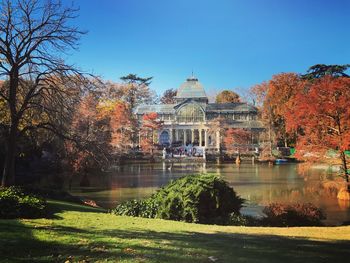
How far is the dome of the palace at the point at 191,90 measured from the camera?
237 feet

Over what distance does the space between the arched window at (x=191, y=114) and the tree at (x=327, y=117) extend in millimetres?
46598

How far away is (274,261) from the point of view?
554cm

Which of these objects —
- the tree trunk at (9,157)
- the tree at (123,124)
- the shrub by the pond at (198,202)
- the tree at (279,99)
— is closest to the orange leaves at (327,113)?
the shrub by the pond at (198,202)

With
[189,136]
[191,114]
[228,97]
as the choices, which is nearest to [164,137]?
[189,136]

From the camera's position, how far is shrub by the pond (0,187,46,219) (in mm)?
9023

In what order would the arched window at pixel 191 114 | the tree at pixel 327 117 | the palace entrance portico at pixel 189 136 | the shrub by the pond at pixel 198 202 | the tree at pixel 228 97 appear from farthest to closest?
the tree at pixel 228 97 → the arched window at pixel 191 114 → the palace entrance portico at pixel 189 136 → the tree at pixel 327 117 → the shrub by the pond at pixel 198 202

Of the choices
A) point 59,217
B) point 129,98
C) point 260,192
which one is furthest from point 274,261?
point 129,98

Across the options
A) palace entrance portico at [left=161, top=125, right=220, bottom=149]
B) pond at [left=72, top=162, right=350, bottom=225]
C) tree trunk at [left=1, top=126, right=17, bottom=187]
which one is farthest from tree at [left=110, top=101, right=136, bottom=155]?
tree trunk at [left=1, top=126, right=17, bottom=187]

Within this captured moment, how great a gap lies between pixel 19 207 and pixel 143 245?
4679 mm

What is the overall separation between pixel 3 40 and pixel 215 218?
9.46m

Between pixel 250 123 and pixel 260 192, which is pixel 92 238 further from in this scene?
pixel 250 123

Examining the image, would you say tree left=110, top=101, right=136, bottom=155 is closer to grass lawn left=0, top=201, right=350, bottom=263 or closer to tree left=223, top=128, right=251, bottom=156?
tree left=223, top=128, right=251, bottom=156

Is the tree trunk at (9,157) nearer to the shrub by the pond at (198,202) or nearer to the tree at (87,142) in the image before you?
the tree at (87,142)

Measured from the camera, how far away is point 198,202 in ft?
39.4
